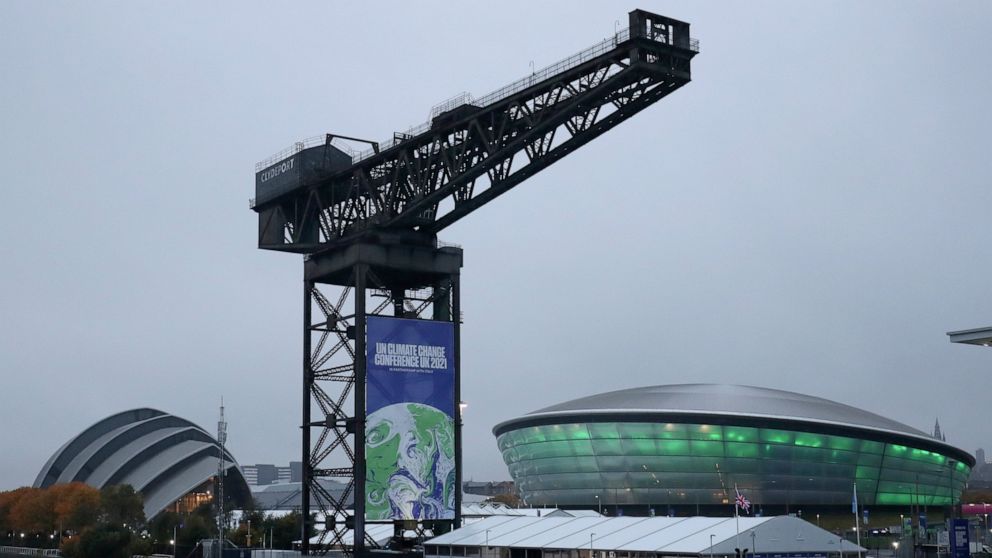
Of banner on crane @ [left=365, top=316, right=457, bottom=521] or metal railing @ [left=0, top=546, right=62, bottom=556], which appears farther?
metal railing @ [left=0, top=546, right=62, bottom=556]

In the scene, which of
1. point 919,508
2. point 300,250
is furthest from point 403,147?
point 919,508

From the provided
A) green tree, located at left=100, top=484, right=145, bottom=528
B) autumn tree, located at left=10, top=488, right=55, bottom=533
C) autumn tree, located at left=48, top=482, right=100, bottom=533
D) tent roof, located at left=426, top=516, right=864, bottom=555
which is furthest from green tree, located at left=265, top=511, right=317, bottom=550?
autumn tree, located at left=10, top=488, right=55, bottom=533

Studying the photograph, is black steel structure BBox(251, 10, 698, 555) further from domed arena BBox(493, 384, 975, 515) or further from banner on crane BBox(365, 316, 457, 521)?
domed arena BBox(493, 384, 975, 515)

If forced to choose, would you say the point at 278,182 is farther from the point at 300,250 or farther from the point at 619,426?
the point at 619,426

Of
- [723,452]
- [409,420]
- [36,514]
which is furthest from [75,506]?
[409,420]

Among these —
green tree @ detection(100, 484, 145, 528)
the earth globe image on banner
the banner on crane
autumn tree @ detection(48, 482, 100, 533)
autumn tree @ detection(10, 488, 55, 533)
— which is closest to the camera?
the earth globe image on banner

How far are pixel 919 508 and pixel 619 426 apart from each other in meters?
45.7

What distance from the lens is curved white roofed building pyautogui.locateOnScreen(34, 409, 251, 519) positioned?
175875 millimetres

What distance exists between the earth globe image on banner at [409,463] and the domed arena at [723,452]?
7594cm

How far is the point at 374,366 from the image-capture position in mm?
78812

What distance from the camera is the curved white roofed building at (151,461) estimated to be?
175875 mm

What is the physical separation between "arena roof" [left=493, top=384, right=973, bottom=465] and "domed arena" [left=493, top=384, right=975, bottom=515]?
184 millimetres

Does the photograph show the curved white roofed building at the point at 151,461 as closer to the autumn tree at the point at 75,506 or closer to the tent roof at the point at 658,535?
the autumn tree at the point at 75,506

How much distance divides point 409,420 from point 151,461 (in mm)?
116155
